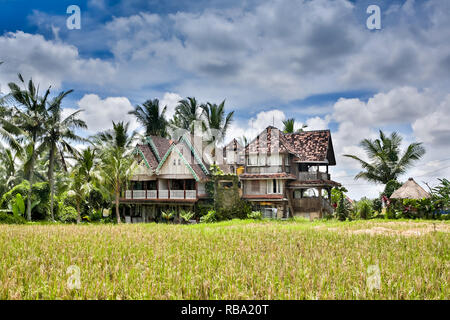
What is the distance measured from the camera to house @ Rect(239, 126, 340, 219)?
97.0 ft

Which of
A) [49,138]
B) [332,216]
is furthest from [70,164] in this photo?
[332,216]

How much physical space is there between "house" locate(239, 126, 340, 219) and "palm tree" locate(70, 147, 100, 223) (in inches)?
485

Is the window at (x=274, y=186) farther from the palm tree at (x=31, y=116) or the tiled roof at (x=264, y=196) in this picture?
the palm tree at (x=31, y=116)

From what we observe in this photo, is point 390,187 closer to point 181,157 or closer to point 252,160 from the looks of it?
point 252,160

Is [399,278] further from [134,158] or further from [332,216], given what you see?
[134,158]

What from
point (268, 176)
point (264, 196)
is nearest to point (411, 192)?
point (268, 176)

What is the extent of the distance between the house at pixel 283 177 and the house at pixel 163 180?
407 cm

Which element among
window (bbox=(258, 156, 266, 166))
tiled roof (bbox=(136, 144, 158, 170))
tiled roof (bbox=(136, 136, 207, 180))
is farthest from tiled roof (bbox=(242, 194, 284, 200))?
tiled roof (bbox=(136, 144, 158, 170))

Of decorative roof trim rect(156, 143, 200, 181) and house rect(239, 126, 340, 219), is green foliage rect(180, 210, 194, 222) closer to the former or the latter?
decorative roof trim rect(156, 143, 200, 181)

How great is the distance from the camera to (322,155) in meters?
31.1

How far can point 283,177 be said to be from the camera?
28922 millimetres

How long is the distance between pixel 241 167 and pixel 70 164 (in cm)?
1803

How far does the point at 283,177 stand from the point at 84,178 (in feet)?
53.1

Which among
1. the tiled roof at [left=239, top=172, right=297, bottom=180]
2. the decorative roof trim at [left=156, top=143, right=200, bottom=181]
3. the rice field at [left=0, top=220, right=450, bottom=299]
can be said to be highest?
the decorative roof trim at [left=156, top=143, right=200, bottom=181]
